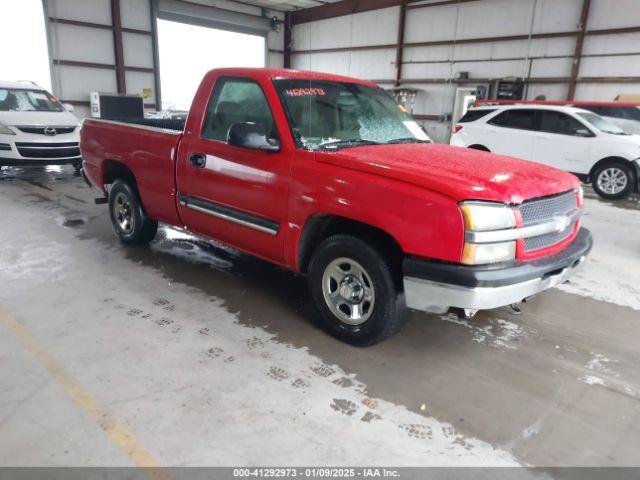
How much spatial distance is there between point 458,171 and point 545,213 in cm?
62

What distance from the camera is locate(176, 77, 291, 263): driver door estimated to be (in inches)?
132

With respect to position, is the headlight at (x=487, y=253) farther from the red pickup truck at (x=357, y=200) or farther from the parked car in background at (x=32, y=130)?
the parked car in background at (x=32, y=130)

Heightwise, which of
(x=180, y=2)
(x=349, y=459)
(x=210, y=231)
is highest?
(x=180, y=2)

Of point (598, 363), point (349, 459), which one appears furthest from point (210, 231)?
point (598, 363)

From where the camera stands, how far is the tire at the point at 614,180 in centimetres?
883

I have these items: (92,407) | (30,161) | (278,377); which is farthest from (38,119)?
(278,377)

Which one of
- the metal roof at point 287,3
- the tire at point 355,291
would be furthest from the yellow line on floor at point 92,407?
the metal roof at point 287,3

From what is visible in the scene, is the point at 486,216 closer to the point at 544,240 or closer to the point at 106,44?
the point at 544,240

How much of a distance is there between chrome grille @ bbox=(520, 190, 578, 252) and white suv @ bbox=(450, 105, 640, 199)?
7.02 m

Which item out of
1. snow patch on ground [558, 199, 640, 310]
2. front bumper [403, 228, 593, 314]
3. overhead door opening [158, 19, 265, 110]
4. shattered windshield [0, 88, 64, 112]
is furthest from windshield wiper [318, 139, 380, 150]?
overhead door opening [158, 19, 265, 110]

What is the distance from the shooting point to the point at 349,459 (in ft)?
7.16

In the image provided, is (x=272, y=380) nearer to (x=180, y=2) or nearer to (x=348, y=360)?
(x=348, y=360)

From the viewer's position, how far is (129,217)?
509 cm

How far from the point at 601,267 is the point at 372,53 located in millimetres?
→ 15868
